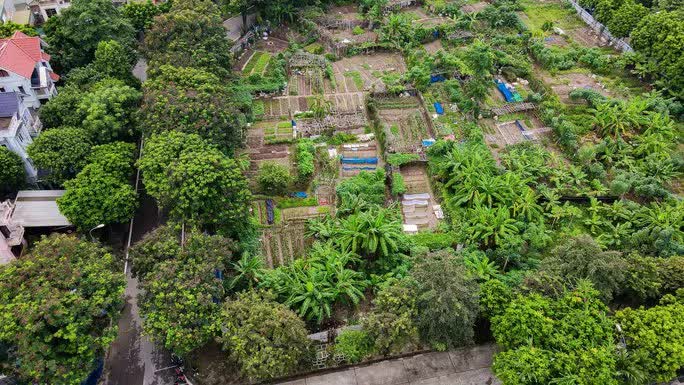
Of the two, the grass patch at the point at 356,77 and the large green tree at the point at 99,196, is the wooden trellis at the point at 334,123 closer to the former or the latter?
the grass patch at the point at 356,77

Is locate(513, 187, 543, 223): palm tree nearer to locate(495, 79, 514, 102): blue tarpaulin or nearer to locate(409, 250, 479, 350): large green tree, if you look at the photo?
locate(409, 250, 479, 350): large green tree

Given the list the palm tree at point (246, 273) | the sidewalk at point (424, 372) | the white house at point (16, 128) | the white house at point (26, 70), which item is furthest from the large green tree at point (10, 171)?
the sidewalk at point (424, 372)

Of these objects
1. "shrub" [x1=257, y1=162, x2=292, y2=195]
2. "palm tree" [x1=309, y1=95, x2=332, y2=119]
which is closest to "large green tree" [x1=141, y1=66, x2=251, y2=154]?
"shrub" [x1=257, y1=162, x2=292, y2=195]

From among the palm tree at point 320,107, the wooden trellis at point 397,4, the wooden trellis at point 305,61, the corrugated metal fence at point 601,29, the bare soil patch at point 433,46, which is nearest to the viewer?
the palm tree at point 320,107

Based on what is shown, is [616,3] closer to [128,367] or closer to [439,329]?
[439,329]

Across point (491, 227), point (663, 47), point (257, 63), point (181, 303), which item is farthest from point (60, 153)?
point (663, 47)

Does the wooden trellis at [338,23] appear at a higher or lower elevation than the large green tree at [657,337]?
higher

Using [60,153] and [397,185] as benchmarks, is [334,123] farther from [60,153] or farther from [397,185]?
[60,153]
